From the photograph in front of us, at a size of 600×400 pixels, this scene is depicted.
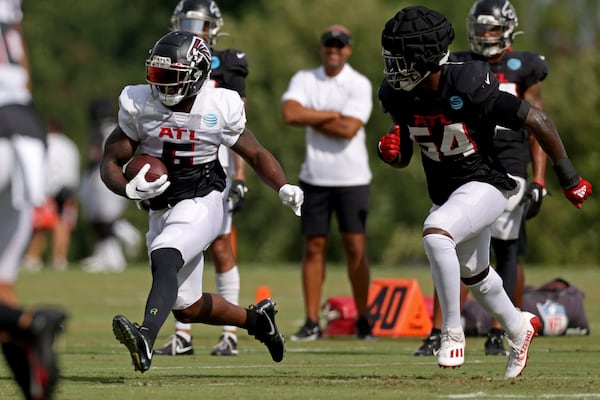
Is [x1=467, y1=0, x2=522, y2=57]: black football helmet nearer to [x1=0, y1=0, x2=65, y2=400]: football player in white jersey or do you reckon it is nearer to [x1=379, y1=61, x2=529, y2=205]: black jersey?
[x1=379, y1=61, x2=529, y2=205]: black jersey

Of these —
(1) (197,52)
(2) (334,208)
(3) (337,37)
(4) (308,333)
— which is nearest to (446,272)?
(1) (197,52)

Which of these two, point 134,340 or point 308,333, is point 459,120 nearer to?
point 134,340

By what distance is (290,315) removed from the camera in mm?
12500

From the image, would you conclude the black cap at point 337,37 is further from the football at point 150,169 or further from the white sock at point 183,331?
the football at point 150,169

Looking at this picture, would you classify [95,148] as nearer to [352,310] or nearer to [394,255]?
[394,255]

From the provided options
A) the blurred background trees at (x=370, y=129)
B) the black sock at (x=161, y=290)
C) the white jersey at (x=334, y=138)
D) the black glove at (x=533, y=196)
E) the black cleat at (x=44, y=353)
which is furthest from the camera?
the blurred background trees at (x=370, y=129)

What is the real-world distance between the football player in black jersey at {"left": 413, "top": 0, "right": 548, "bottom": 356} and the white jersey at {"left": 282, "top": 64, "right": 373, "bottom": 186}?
72.2 inches

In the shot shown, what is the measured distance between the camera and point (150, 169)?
6996 mm

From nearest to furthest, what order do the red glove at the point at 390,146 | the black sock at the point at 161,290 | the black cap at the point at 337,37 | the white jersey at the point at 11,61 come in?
the white jersey at the point at 11,61, the black sock at the point at 161,290, the red glove at the point at 390,146, the black cap at the point at 337,37

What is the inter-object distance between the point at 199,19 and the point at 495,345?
2806mm

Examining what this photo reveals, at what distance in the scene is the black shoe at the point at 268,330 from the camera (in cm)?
763

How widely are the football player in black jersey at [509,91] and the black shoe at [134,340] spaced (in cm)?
286

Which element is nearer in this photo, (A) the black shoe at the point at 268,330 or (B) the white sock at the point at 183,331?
(A) the black shoe at the point at 268,330

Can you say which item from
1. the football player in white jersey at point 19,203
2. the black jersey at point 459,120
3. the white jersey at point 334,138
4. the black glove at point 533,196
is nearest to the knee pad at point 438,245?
the black jersey at point 459,120
